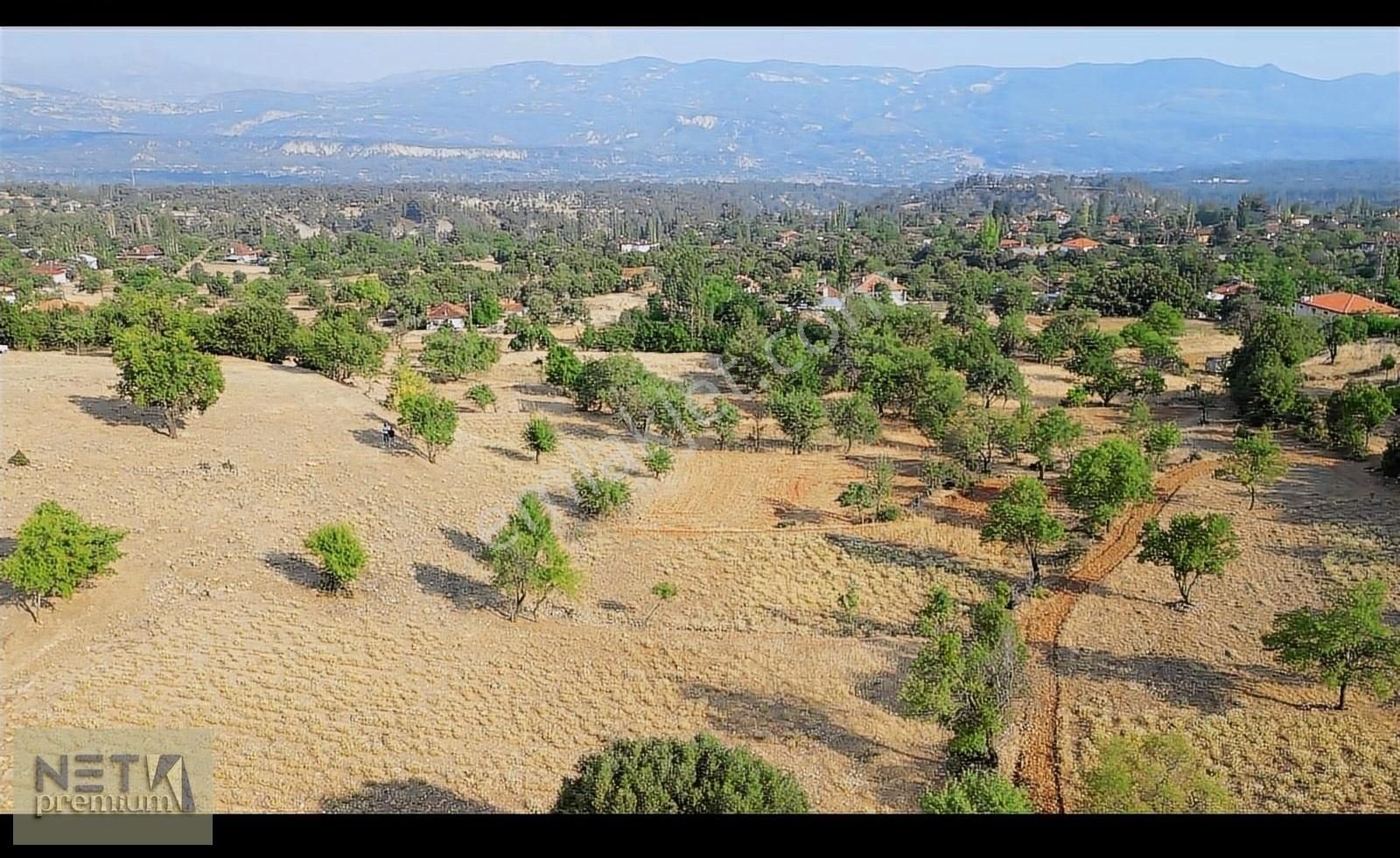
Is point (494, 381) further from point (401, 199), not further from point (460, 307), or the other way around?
point (401, 199)

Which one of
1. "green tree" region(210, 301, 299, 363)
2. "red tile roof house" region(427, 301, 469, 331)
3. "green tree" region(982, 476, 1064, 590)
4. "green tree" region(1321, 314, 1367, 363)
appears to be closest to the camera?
"green tree" region(982, 476, 1064, 590)

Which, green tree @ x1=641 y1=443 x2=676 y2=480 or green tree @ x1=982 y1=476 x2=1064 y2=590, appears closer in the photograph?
green tree @ x1=982 y1=476 x2=1064 y2=590

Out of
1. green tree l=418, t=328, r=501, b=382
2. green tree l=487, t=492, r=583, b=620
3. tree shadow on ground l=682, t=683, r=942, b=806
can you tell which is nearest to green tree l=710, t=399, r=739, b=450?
green tree l=487, t=492, r=583, b=620

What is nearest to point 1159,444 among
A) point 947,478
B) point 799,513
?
point 947,478

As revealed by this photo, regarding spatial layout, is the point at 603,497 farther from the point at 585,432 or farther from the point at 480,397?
the point at 480,397

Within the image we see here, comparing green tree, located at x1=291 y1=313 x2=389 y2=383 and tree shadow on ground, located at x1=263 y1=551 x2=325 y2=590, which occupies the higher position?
green tree, located at x1=291 y1=313 x2=389 y2=383

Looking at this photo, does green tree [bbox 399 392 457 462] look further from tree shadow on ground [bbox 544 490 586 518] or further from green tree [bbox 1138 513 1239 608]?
green tree [bbox 1138 513 1239 608]
